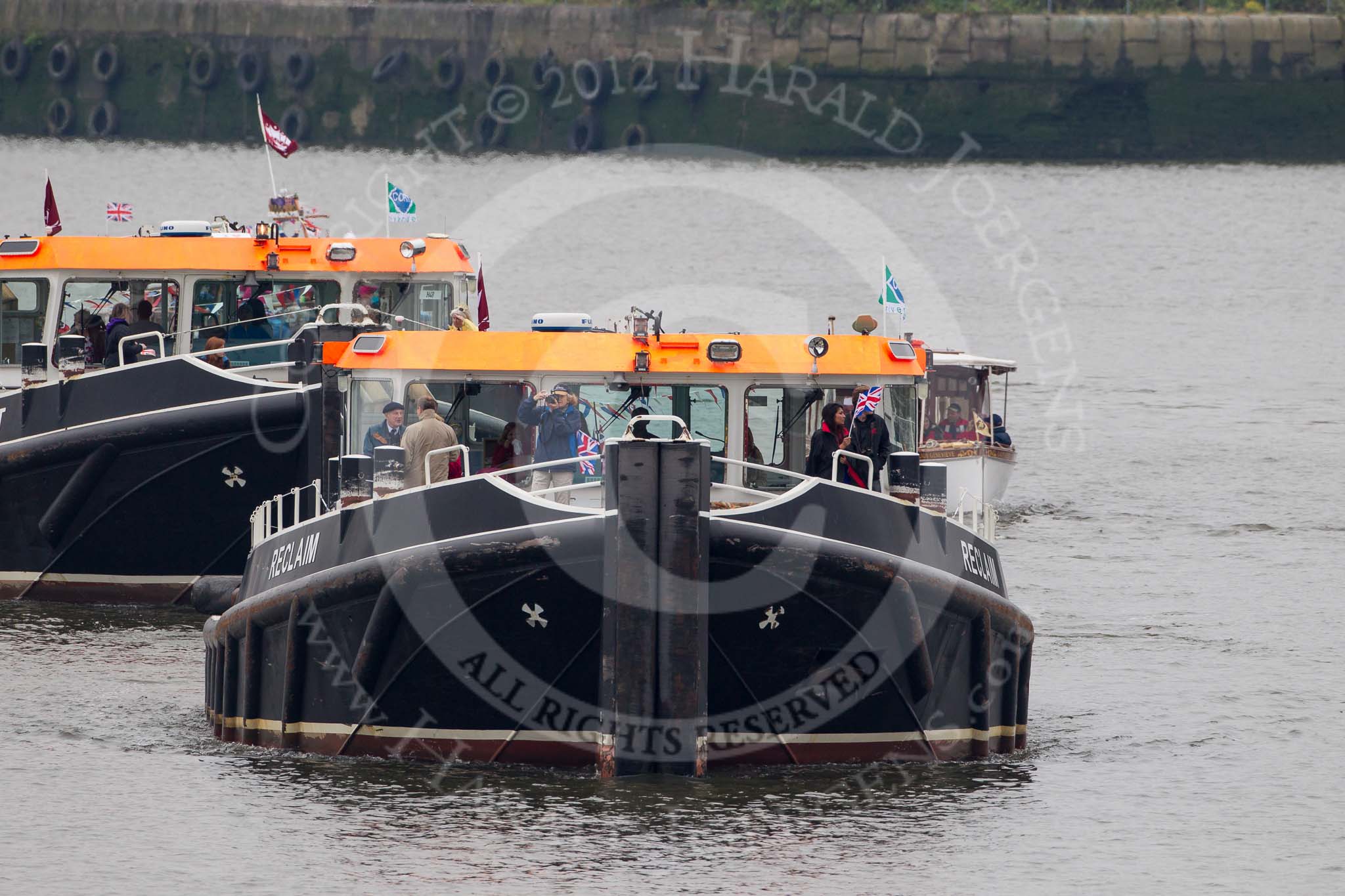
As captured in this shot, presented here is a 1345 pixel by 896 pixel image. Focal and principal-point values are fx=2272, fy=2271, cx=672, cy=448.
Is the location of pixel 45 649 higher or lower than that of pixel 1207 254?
lower

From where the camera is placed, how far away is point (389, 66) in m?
99.1

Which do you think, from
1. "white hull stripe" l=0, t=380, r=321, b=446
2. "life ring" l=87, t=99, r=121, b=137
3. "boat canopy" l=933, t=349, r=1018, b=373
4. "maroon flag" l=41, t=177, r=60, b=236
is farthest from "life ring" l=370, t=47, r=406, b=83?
"white hull stripe" l=0, t=380, r=321, b=446

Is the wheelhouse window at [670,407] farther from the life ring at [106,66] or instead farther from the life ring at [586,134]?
the life ring at [106,66]

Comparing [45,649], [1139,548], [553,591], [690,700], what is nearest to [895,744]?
[690,700]

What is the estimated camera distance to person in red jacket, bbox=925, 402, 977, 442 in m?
33.5

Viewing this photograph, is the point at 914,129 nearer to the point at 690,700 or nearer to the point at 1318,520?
the point at 1318,520

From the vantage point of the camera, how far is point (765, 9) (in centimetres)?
9906

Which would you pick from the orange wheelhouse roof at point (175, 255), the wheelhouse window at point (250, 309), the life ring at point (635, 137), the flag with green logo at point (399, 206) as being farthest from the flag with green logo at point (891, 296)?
the life ring at point (635, 137)

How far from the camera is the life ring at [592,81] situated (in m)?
95.6

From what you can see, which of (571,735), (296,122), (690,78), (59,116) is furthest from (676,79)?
(571,735)

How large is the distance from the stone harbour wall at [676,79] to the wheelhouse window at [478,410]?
7810 cm

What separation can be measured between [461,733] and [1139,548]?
16855 millimetres

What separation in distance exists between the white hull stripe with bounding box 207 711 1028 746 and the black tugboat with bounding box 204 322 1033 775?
0.07ft

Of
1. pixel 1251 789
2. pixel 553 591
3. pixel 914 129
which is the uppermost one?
pixel 914 129
